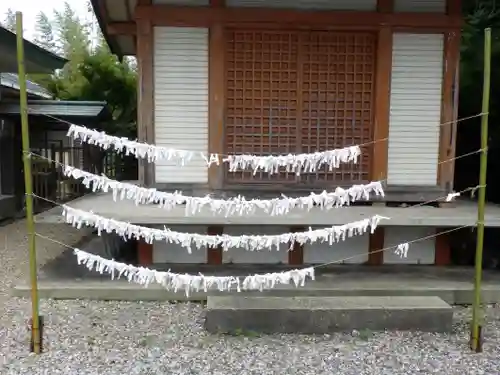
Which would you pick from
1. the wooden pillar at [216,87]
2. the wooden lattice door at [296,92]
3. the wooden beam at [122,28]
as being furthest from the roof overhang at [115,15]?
the wooden lattice door at [296,92]

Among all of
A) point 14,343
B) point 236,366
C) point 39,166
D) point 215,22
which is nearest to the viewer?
point 236,366

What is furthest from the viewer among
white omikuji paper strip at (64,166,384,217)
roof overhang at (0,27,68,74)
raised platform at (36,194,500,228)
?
roof overhang at (0,27,68,74)

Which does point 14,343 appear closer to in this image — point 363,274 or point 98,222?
point 98,222

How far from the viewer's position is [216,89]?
5836 mm

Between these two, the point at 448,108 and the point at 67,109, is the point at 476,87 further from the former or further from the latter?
the point at 67,109

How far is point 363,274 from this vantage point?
582 cm

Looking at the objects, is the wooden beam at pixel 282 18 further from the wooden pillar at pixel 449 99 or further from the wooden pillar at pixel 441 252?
Result: the wooden pillar at pixel 441 252

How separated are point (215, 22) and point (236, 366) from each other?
376 cm

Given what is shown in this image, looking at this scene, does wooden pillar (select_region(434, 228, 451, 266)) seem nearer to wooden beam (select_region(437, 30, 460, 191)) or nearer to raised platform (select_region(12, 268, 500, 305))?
raised platform (select_region(12, 268, 500, 305))

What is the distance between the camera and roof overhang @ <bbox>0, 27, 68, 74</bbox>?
25.1 feet

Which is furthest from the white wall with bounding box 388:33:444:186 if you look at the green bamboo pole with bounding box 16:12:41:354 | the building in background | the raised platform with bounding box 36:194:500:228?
the green bamboo pole with bounding box 16:12:41:354

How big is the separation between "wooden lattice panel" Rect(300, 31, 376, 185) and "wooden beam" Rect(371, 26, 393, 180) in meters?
0.10

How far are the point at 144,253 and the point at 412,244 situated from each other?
3.24m

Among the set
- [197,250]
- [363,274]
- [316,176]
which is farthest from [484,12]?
[197,250]
